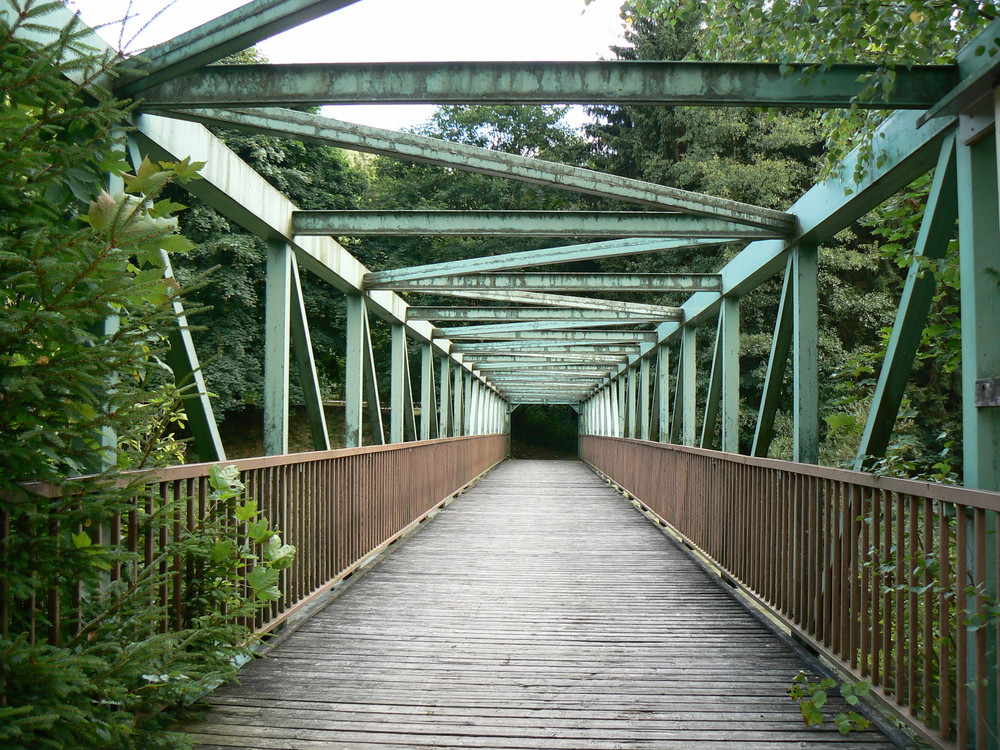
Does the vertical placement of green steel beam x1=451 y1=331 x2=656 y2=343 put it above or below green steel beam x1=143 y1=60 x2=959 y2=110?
below

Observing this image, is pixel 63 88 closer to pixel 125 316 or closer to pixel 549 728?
pixel 125 316

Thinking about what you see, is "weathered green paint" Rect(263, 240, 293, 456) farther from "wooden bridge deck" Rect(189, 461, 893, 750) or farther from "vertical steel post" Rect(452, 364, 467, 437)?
"vertical steel post" Rect(452, 364, 467, 437)

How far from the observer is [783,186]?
17859 mm

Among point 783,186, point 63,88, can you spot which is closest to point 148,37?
point 63,88

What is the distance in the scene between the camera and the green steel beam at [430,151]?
4.25 meters

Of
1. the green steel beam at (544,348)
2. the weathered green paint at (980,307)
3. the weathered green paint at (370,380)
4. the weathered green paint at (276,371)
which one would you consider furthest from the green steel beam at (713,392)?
the green steel beam at (544,348)

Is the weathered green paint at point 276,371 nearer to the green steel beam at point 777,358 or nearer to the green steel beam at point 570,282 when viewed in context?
the green steel beam at point 570,282

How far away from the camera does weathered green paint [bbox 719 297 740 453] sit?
308 inches

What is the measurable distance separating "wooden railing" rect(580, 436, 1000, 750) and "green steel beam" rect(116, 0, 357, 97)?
2834mm

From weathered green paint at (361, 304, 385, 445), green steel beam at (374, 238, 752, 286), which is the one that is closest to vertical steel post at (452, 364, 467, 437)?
weathered green paint at (361, 304, 385, 445)

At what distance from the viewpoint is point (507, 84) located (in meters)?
3.65

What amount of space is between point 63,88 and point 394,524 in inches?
222

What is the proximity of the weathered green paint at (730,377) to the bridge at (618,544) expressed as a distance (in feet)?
2.45

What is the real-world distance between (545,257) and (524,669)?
465cm
